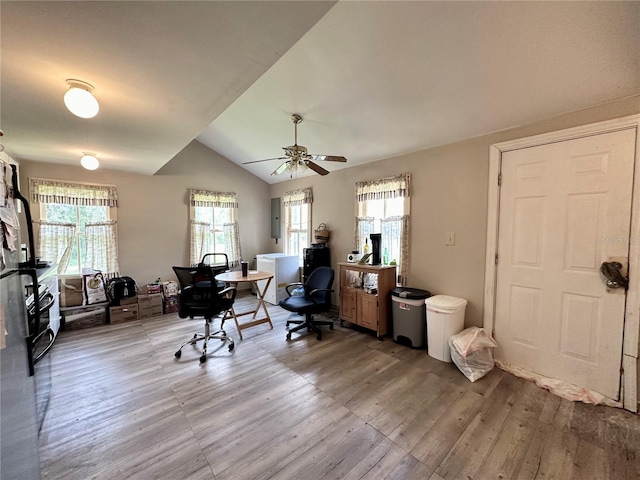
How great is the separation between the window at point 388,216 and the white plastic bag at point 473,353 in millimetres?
1043

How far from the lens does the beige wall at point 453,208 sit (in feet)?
8.99

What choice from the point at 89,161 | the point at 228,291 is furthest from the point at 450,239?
the point at 89,161

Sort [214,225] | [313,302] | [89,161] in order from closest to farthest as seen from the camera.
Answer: [89,161]
[313,302]
[214,225]

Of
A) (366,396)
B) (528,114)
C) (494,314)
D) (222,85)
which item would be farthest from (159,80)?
(494,314)

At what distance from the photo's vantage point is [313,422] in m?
1.86

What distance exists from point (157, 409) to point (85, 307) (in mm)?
2765

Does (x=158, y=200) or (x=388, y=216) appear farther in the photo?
(x=158, y=200)

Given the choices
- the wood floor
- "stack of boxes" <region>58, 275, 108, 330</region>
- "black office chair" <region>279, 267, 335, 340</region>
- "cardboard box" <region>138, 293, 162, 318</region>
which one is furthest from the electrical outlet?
"stack of boxes" <region>58, 275, 108, 330</region>

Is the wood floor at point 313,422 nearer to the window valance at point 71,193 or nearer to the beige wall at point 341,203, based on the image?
→ the beige wall at point 341,203

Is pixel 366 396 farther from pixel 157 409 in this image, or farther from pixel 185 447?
pixel 157 409

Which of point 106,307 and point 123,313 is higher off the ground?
point 106,307

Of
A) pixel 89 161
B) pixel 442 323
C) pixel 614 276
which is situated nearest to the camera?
pixel 614 276

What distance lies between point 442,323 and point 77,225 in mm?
5403

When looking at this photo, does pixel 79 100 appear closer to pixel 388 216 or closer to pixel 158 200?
pixel 158 200
